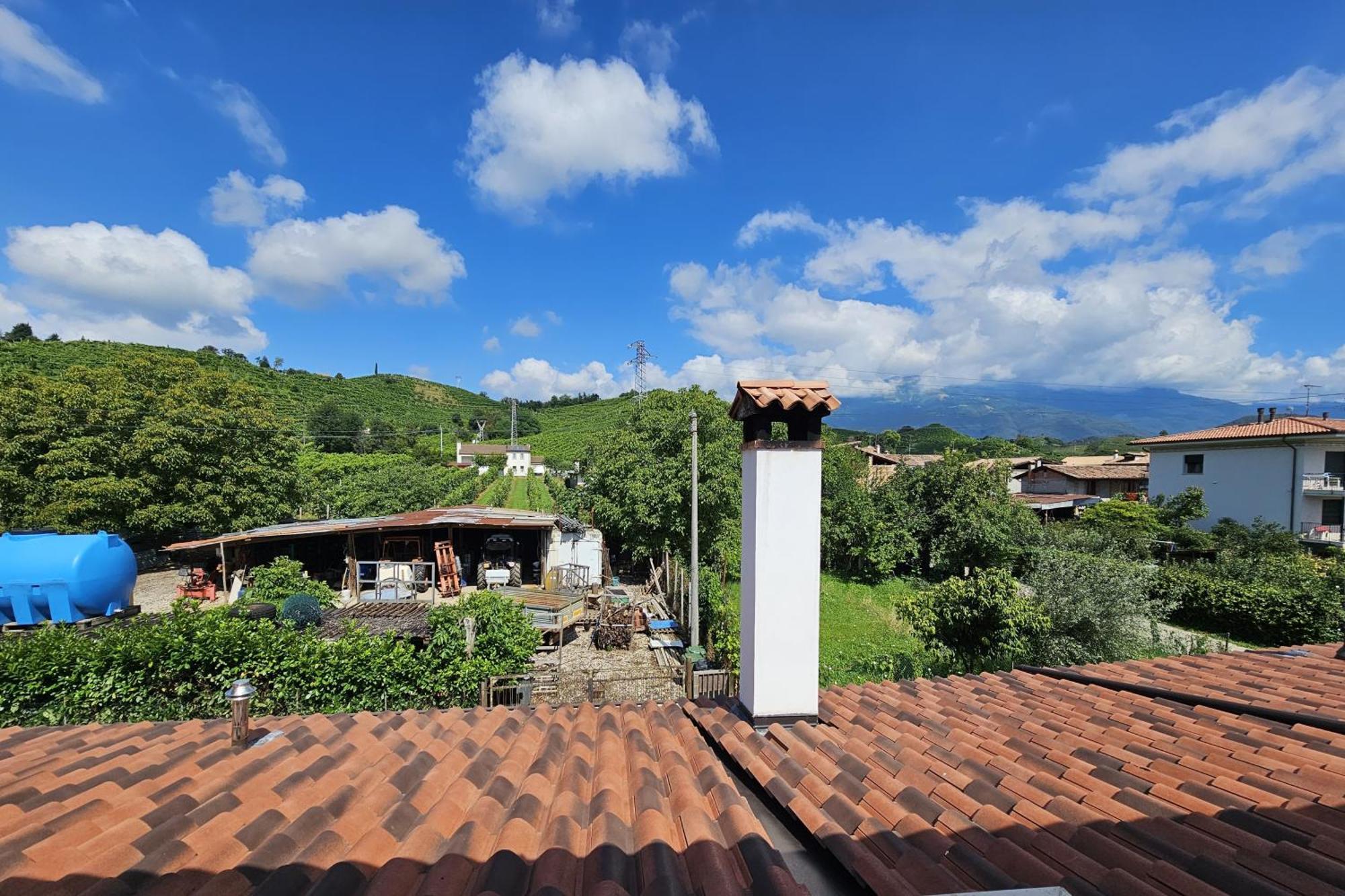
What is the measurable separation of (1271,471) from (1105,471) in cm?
1502

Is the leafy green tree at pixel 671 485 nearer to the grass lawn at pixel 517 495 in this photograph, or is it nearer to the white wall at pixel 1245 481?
the grass lawn at pixel 517 495

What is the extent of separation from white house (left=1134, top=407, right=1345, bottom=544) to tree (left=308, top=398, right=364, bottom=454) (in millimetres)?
67651

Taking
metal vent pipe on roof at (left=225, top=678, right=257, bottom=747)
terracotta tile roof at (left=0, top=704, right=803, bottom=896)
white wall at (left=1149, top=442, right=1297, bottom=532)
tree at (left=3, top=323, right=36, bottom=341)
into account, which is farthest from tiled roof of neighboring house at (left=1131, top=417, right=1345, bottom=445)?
tree at (left=3, top=323, right=36, bottom=341)

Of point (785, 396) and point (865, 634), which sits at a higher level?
point (785, 396)

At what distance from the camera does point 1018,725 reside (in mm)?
3449

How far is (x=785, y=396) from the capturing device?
11.3ft

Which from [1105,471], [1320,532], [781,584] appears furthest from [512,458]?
[1320,532]

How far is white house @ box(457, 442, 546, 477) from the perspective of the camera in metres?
58.4

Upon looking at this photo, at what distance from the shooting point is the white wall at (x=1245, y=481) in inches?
918

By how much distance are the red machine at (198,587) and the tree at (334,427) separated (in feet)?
132

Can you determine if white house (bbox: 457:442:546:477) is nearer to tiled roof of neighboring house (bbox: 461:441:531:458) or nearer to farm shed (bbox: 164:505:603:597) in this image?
tiled roof of neighboring house (bbox: 461:441:531:458)

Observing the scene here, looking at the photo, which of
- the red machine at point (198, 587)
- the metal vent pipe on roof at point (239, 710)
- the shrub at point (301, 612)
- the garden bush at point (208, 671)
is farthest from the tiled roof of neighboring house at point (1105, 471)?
the red machine at point (198, 587)

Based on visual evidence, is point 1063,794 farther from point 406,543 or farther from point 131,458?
point 131,458

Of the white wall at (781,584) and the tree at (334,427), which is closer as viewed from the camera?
the white wall at (781,584)
